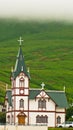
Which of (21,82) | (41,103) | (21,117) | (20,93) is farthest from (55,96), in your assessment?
(21,117)

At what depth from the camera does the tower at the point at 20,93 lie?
4715 inches

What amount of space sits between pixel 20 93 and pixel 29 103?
8.82 ft

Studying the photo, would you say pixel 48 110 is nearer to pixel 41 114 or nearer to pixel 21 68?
pixel 41 114

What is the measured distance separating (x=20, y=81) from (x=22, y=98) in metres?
3.36

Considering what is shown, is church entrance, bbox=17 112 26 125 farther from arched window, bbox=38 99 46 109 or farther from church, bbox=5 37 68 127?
arched window, bbox=38 99 46 109

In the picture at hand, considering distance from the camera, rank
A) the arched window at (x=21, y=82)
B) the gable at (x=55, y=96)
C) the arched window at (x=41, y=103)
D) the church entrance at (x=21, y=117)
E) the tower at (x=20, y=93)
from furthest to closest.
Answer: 1. the arched window at (x=41, y=103)
2. the gable at (x=55, y=96)
3. the arched window at (x=21, y=82)
4. the tower at (x=20, y=93)
5. the church entrance at (x=21, y=117)

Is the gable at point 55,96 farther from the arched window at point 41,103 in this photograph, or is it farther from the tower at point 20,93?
the arched window at point 41,103

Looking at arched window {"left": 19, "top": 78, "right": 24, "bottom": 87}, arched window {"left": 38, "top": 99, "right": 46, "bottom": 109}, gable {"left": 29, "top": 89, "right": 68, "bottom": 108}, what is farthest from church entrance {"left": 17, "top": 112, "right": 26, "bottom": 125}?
arched window {"left": 19, "top": 78, "right": 24, "bottom": 87}

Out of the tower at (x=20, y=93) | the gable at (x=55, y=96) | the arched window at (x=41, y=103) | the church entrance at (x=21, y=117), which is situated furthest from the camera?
the arched window at (x=41, y=103)

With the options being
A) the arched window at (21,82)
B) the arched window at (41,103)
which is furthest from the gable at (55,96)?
the arched window at (21,82)

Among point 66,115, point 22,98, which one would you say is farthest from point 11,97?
point 66,115

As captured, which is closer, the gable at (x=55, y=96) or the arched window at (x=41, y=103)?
the gable at (x=55, y=96)

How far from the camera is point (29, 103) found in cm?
12062

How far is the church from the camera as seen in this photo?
119875 millimetres
